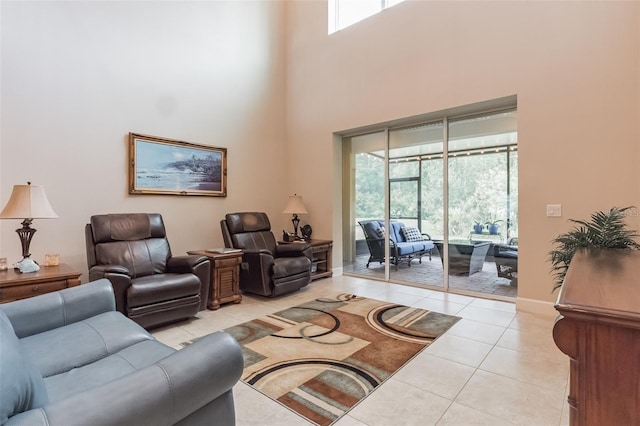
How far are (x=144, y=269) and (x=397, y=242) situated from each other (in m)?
3.34

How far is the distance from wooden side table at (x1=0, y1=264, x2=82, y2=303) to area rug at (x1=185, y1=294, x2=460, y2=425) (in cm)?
137

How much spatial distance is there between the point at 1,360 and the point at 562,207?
4.09 m

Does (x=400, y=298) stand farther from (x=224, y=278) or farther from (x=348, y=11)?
(x=348, y=11)

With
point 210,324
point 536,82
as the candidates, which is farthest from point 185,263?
point 536,82

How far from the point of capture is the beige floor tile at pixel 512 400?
5.51ft

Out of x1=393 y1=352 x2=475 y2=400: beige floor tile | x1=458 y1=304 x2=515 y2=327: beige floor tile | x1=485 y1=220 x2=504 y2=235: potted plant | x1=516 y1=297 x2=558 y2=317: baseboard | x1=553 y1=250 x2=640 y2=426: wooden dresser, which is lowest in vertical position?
x1=393 y1=352 x2=475 y2=400: beige floor tile

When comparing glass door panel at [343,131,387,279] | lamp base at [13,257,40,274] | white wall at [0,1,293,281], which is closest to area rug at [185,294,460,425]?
glass door panel at [343,131,387,279]

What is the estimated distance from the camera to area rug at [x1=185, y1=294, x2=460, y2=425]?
1892mm

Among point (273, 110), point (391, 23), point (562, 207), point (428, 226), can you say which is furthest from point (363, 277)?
point (391, 23)

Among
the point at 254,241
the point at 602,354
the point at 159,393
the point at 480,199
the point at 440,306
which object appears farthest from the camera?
the point at 254,241

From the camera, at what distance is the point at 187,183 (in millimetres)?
4297

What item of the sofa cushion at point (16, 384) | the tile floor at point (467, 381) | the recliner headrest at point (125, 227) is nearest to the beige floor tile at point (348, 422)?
the tile floor at point (467, 381)

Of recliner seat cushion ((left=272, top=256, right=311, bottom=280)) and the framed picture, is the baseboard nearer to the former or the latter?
recliner seat cushion ((left=272, top=256, right=311, bottom=280))

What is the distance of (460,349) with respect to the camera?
2480 mm
